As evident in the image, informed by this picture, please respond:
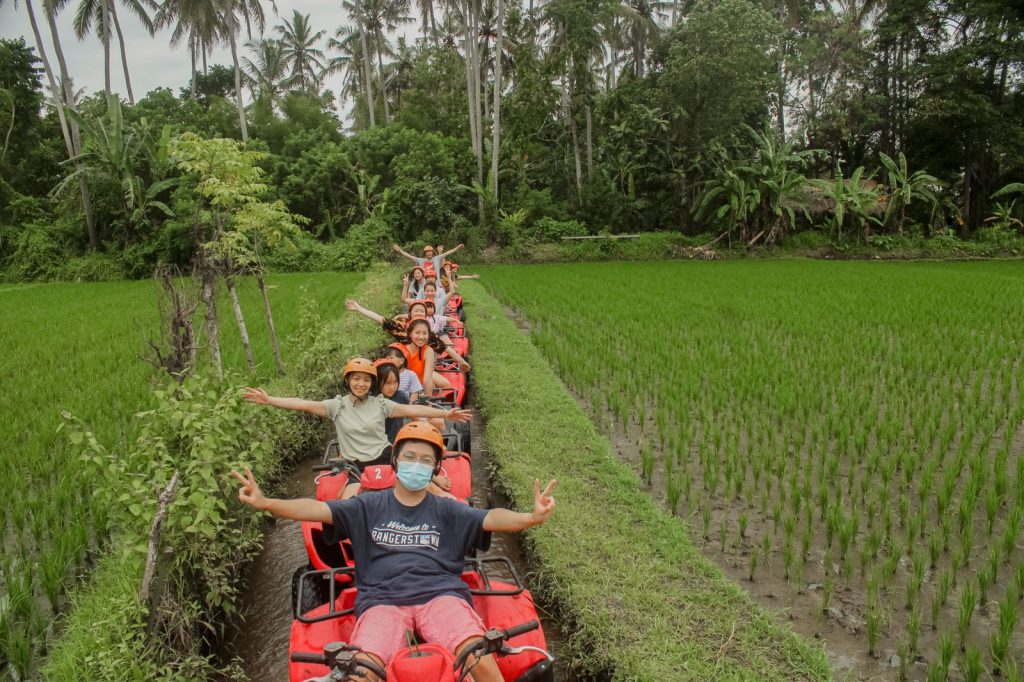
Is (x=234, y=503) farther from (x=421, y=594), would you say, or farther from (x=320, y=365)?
(x=320, y=365)

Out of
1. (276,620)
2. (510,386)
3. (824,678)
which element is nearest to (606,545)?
(824,678)

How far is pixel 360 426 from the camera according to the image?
14.2ft

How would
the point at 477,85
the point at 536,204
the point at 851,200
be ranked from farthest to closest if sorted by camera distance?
the point at 536,204
the point at 477,85
the point at 851,200

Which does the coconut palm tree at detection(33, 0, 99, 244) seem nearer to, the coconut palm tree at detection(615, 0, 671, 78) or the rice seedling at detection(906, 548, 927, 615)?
the coconut palm tree at detection(615, 0, 671, 78)

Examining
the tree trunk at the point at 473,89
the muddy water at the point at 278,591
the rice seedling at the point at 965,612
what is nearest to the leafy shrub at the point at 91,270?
the tree trunk at the point at 473,89

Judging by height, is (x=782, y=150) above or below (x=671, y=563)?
above

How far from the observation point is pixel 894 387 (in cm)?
697

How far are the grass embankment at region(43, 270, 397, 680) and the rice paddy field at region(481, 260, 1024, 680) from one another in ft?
9.46

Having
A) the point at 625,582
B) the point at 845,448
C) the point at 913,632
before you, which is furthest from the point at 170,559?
the point at 845,448

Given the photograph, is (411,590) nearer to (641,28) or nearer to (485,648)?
(485,648)

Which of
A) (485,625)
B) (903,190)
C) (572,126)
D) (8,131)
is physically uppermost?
(8,131)

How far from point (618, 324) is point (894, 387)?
469 centimetres

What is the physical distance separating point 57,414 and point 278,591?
10.9 ft

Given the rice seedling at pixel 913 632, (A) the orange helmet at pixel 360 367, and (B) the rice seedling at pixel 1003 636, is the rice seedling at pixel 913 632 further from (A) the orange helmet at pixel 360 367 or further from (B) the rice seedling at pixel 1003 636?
(A) the orange helmet at pixel 360 367
